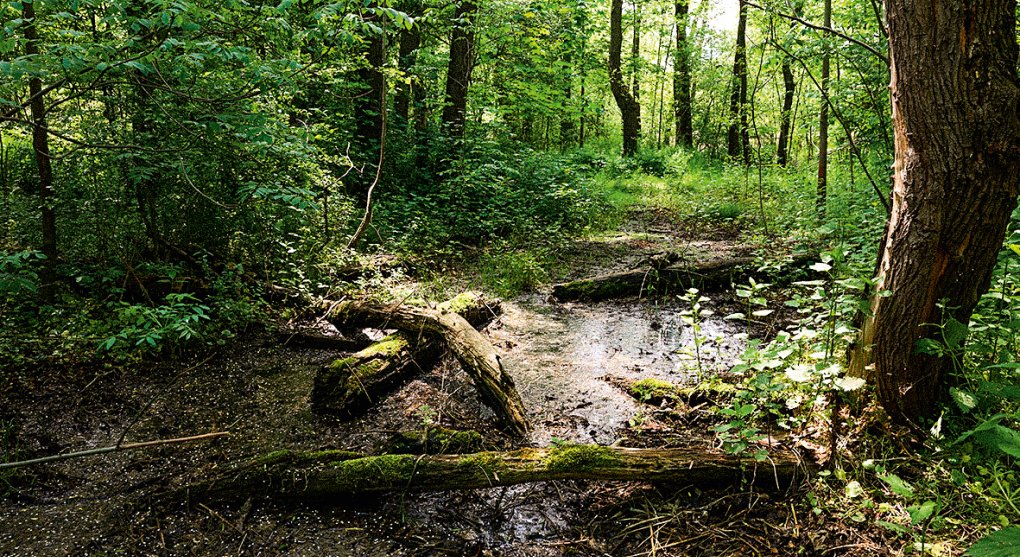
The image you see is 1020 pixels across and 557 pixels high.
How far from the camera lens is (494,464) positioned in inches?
113

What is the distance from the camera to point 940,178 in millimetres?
2518

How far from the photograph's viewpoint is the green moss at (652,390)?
383 cm

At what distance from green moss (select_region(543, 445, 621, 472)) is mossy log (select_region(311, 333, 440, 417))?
5.48 feet

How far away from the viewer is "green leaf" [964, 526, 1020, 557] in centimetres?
167

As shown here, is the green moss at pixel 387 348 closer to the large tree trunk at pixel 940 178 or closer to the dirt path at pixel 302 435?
the dirt path at pixel 302 435

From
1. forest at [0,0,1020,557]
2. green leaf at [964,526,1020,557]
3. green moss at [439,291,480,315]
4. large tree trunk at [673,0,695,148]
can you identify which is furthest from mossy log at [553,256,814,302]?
large tree trunk at [673,0,695,148]

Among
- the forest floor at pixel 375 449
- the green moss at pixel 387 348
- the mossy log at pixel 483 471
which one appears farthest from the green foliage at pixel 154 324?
the mossy log at pixel 483 471

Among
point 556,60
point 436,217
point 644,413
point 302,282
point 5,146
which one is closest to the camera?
point 644,413

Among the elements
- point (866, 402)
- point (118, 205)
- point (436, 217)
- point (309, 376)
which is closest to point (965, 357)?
point (866, 402)

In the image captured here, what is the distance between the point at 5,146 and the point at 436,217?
6.59 meters

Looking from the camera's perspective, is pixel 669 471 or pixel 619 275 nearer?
pixel 669 471

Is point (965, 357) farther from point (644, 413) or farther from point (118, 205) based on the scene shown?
point (118, 205)

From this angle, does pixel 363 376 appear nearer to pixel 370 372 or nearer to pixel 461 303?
pixel 370 372

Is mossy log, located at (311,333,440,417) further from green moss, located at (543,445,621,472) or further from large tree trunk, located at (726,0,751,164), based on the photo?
large tree trunk, located at (726,0,751,164)
